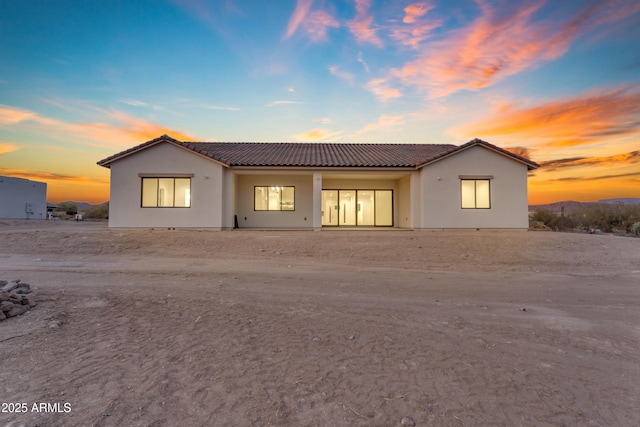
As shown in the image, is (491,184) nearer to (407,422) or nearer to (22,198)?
(407,422)

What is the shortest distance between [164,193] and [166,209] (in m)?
0.84

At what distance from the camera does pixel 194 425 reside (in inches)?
90.6

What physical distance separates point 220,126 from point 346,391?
2058 centimetres

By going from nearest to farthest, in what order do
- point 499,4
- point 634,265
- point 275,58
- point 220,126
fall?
point 634,265 → point 499,4 → point 275,58 → point 220,126

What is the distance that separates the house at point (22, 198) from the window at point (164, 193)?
78.8 feet

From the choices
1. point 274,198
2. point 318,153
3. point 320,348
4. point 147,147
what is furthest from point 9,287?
point 318,153

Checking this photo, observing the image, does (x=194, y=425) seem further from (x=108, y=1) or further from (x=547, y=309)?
(x=108, y=1)

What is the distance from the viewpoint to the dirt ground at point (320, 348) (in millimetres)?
2512

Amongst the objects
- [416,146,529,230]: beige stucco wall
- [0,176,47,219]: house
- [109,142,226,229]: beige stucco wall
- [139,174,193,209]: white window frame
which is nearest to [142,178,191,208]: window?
[139,174,193,209]: white window frame

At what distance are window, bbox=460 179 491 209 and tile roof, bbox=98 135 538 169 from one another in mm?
1728

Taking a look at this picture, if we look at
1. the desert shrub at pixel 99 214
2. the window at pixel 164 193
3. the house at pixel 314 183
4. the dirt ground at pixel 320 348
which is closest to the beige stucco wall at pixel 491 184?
the house at pixel 314 183

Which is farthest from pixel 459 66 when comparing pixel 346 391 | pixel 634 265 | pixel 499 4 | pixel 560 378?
pixel 346 391

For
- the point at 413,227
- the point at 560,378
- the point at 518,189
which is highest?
the point at 518,189

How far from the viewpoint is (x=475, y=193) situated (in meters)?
15.9
